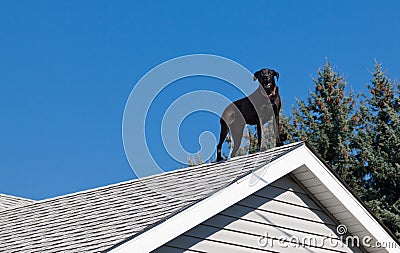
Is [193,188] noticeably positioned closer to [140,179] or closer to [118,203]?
[118,203]

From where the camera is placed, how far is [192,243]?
Result: 26.6ft

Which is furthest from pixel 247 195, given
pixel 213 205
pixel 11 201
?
pixel 11 201

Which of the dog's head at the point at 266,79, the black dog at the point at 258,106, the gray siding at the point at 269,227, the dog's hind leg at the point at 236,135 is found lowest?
the gray siding at the point at 269,227

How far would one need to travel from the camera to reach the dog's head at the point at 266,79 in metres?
9.67

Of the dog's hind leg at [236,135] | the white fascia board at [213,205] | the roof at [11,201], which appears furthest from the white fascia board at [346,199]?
the roof at [11,201]

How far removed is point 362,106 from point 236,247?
16.2m

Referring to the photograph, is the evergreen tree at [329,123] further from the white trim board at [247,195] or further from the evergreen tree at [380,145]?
the white trim board at [247,195]

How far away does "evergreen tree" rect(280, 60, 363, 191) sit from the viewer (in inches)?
930

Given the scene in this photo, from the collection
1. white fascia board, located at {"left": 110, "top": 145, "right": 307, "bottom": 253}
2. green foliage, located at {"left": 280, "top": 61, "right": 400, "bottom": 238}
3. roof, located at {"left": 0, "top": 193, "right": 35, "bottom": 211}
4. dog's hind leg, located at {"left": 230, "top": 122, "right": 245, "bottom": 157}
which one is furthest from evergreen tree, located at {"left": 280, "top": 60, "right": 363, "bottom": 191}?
white fascia board, located at {"left": 110, "top": 145, "right": 307, "bottom": 253}

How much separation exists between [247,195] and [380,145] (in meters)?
15.5

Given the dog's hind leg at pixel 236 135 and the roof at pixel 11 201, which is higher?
the roof at pixel 11 201

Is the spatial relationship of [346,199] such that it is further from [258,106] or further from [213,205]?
[213,205]

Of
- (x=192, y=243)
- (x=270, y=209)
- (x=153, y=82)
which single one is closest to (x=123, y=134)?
(x=153, y=82)

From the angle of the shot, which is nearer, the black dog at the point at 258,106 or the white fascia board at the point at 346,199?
the white fascia board at the point at 346,199
